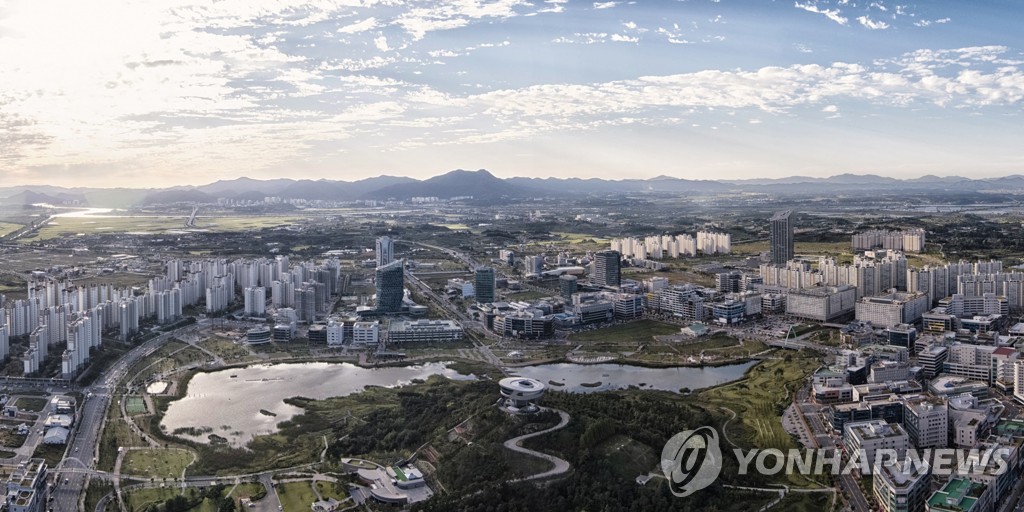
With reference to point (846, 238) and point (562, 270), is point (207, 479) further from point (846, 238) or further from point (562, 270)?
point (846, 238)

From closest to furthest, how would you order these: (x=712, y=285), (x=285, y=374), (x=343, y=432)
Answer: (x=343, y=432) < (x=285, y=374) < (x=712, y=285)

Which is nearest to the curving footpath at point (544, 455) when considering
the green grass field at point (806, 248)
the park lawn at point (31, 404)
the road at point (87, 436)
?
the road at point (87, 436)

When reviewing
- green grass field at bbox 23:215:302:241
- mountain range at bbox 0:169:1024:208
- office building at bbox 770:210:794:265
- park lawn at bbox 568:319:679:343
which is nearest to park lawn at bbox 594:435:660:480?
park lawn at bbox 568:319:679:343

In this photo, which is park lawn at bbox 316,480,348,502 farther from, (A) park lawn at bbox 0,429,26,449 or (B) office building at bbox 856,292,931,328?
(B) office building at bbox 856,292,931,328

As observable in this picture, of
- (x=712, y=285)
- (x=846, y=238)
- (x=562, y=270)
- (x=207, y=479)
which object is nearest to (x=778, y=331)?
(x=712, y=285)

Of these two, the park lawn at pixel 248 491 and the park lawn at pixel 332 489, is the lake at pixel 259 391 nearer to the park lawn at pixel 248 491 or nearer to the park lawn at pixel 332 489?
the park lawn at pixel 248 491
